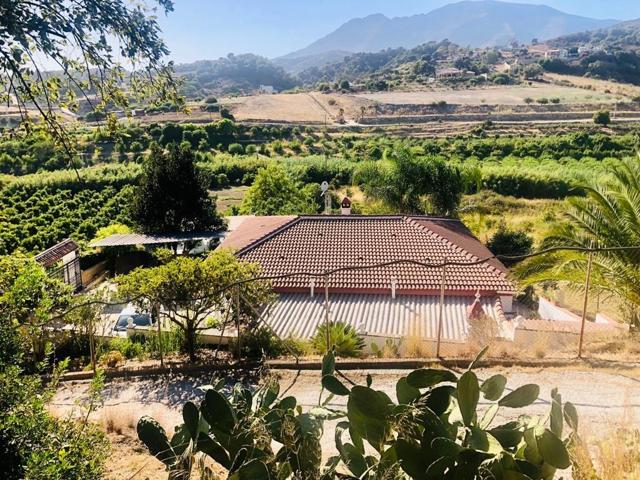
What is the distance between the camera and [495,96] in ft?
346

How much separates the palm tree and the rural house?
9.26ft

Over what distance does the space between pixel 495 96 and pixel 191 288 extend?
353 ft

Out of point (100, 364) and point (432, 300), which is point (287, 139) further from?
point (100, 364)

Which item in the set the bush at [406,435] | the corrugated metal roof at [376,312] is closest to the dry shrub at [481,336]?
the corrugated metal roof at [376,312]

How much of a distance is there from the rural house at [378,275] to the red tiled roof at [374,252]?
3 centimetres

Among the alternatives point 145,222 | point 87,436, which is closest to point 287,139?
point 145,222

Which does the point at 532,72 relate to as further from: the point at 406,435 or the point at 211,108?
the point at 406,435

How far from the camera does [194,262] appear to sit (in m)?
7.59

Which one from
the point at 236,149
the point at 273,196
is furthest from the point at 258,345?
the point at 236,149

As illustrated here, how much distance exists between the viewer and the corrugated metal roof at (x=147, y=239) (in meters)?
21.1

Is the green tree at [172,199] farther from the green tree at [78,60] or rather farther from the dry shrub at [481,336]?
the green tree at [78,60]

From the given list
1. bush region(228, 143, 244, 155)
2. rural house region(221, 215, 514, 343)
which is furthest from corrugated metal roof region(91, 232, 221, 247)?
bush region(228, 143, 244, 155)

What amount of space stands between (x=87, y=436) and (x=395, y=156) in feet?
75.1

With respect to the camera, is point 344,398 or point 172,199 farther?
point 172,199
